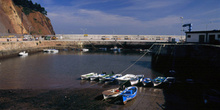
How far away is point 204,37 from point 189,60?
5.91 metres

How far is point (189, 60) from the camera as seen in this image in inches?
1331

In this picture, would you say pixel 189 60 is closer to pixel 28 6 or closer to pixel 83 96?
pixel 83 96

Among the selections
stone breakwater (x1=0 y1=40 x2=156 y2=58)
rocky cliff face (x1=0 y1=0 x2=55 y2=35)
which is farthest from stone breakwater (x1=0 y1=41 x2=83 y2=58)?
rocky cliff face (x1=0 y1=0 x2=55 y2=35)

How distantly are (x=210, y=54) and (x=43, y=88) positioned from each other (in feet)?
89.9

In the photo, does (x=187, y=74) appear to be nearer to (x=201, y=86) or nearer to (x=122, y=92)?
(x=201, y=86)

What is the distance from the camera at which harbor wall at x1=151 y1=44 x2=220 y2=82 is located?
2687 centimetres

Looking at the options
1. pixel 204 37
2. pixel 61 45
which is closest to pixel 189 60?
pixel 204 37

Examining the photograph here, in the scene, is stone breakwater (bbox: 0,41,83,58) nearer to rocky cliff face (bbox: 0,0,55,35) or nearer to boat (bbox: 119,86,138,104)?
A: rocky cliff face (bbox: 0,0,55,35)

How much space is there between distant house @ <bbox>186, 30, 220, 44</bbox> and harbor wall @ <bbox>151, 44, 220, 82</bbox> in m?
3.00

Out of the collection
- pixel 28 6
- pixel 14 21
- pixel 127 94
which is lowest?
pixel 127 94

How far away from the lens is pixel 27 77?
30.4 metres

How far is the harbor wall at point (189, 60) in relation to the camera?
26870 mm

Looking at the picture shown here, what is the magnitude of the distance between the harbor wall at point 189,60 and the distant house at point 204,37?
2998 millimetres

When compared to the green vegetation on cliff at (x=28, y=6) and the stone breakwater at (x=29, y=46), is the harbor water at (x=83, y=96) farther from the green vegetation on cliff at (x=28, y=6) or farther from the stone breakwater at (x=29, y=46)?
the green vegetation on cliff at (x=28, y=6)
